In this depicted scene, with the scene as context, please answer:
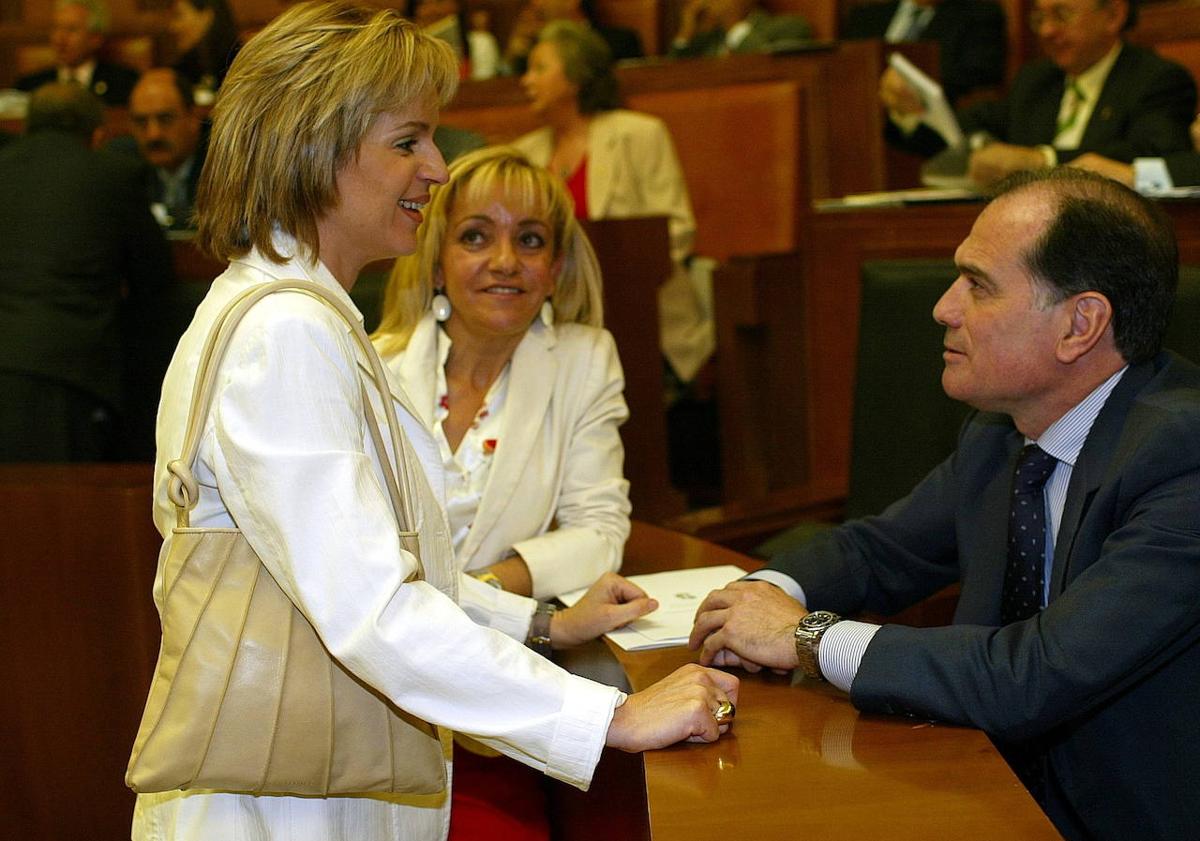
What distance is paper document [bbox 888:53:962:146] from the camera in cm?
416

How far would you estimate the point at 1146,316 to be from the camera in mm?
1707

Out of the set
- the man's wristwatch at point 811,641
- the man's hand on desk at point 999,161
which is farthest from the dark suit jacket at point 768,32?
the man's wristwatch at point 811,641

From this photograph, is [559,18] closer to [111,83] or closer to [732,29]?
[732,29]

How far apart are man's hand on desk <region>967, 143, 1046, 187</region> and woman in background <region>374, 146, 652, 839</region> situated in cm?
170

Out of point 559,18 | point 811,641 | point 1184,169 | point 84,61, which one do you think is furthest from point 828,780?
point 84,61

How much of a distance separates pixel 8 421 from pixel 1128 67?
3332 millimetres

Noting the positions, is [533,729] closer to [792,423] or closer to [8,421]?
[792,423]

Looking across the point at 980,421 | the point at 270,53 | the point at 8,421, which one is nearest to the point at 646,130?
the point at 8,421

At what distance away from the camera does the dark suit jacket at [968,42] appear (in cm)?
537

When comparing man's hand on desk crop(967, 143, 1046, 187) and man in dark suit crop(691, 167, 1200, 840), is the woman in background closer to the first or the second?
man in dark suit crop(691, 167, 1200, 840)

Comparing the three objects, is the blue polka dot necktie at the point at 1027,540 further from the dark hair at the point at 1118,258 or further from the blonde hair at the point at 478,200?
the blonde hair at the point at 478,200

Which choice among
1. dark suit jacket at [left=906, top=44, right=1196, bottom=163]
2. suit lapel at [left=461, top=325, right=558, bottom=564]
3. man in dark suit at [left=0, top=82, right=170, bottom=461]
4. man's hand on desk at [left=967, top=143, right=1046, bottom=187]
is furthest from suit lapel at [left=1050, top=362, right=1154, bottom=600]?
man in dark suit at [left=0, top=82, right=170, bottom=461]

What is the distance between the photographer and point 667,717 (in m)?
1.41

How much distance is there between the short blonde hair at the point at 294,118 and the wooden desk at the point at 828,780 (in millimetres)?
679
